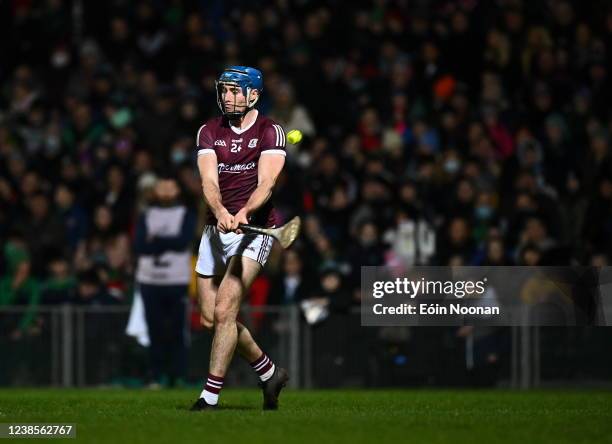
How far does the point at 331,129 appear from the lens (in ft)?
75.3

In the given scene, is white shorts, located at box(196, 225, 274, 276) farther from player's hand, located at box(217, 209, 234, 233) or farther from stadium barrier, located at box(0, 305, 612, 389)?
stadium barrier, located at box(0, 305, 612, 389)

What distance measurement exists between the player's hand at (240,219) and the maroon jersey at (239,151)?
0.33m

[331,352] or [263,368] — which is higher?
[263,368]

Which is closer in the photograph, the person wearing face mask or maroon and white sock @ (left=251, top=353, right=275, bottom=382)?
maroon and white sock @ (left=251, top=353, right=275, bottom=382)

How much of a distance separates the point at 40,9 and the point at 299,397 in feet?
42.4

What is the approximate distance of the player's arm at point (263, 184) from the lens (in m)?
12.0


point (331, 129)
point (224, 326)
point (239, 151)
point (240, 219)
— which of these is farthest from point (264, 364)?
point (331, 129)

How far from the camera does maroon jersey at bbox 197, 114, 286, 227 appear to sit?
40.3 ft

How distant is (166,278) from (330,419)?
25.1ft

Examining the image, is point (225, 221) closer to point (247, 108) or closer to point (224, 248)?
point (224, 248)

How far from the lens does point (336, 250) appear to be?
20.6 meters

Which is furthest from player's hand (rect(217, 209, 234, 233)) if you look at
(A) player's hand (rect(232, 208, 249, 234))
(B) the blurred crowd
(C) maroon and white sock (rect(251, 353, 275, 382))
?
(B) the blurred crowd

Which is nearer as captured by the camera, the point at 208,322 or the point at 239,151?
the point at 239,151

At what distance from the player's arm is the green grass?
5.07 feet
